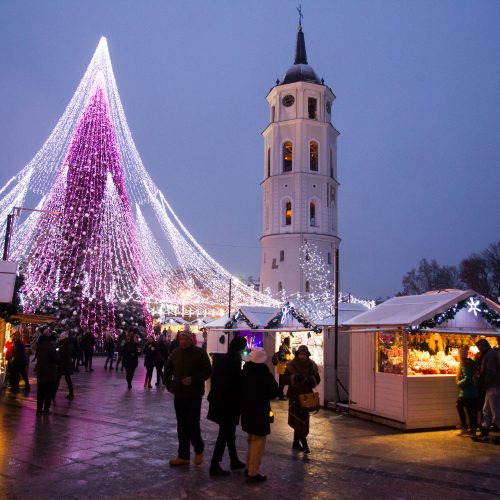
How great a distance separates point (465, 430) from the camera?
9898 mm

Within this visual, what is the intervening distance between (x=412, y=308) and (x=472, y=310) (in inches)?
45.3

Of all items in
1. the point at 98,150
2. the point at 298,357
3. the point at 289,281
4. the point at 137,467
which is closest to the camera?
the point at 137,467

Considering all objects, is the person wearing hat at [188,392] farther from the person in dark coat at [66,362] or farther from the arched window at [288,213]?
the arched window at [288,213]

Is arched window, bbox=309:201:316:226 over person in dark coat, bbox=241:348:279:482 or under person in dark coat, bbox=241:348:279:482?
over

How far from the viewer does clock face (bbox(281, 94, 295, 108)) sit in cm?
4816

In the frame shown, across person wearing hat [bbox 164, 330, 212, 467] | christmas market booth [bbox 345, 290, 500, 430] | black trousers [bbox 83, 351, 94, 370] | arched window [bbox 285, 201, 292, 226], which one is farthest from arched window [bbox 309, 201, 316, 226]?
person wearing hat [bbox 164, 330, 212, 467]

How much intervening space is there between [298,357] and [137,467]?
2.91 meters

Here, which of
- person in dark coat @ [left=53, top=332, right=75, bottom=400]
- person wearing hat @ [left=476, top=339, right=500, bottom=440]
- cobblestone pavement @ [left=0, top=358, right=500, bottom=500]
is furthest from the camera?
person in dark coat @ [left=53, top=332, right=75, bottom=400]

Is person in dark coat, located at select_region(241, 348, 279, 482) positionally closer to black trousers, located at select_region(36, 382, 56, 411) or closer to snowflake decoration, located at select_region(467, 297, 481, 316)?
snowflake decoration, located at select_region(467, 297, 481, 316)

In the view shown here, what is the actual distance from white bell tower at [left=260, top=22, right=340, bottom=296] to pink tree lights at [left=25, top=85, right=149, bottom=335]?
20.1 meters

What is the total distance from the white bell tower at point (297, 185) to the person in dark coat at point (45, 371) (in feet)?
112

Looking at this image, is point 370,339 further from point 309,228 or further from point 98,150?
point 309,228

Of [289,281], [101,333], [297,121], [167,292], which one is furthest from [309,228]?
[101,333]

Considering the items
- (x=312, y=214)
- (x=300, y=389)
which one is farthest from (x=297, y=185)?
(x=300, y=389)
